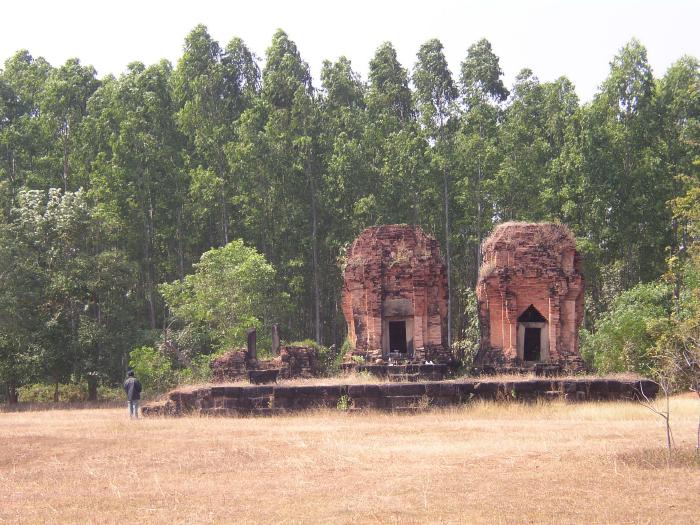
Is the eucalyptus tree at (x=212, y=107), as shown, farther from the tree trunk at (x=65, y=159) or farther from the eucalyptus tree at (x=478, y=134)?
the eucalyptus tree at (x=478, y=134)

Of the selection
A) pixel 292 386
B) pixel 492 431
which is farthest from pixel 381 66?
pixel 492 431

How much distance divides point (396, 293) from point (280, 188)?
44.2 ft

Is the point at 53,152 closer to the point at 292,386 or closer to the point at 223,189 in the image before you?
the point at 223,189

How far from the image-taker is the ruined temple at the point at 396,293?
936 inches

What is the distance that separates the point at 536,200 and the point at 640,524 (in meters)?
29.1

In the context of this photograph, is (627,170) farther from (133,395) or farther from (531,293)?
(133,395)

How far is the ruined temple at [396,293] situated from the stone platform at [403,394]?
18.9 ft

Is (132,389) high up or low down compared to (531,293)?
down

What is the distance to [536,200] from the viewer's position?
35.8 meters

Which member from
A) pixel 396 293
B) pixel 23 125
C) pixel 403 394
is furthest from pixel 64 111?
pixel 403 394

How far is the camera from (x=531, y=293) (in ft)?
76.0

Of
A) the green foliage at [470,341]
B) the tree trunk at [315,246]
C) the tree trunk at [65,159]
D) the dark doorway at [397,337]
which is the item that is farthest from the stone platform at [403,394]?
the tree trunk at [65,159]

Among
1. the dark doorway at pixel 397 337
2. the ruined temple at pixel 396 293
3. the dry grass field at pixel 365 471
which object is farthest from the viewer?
the dark doorway at pixel 397 337

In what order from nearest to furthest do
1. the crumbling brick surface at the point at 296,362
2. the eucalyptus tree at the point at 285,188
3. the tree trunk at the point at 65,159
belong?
the crumbling brick surface at the point at 296,362 < the eucalyptus tree at the point at 285,188 < the tree trunk at the point at 65,159
